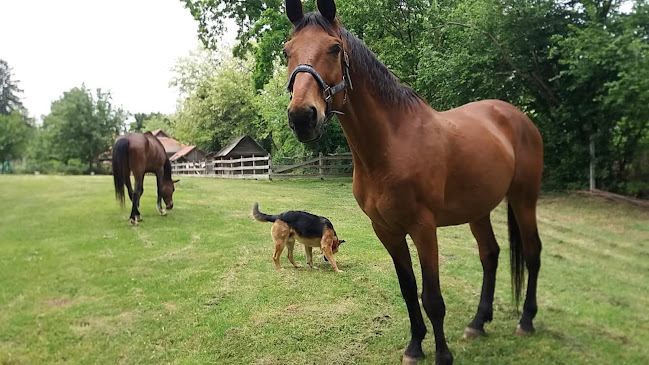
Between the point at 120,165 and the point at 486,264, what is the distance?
6.95 metres

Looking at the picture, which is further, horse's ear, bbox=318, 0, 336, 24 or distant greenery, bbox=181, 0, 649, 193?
distant greenery, bbox=181, 0, 649, 193

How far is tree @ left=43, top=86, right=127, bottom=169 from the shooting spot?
2938 cm

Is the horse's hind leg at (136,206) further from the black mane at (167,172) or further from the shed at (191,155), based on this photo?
the shed at (191,155)

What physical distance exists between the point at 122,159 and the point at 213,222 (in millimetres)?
2321

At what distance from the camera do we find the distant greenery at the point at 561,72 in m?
8.45

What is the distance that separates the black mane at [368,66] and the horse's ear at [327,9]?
1.3 inches

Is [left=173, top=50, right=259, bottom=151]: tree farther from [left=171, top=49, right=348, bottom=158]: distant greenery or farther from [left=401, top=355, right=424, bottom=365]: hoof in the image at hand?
[left=401, top=355, right=424, bottom=365]: hoof

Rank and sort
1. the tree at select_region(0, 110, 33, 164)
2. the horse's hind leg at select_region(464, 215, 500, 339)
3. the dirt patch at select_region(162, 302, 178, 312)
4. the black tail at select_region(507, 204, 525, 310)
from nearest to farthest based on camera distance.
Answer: the horse's hind leg at select_region(464, 215, 500, 339) < the black tail at select_region(507, 204, 525, 310) < the dirt patch at select_region(162, 302, 178, 312) < the tree at select_region(0, 110, 33, 164)

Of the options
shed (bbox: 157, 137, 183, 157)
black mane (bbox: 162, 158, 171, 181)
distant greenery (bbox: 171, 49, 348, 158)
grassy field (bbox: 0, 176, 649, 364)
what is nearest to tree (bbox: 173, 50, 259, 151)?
distant greenery (bbox: 171, 49, 348, 158)

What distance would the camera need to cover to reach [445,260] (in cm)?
494

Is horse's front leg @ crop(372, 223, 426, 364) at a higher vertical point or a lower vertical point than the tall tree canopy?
lower

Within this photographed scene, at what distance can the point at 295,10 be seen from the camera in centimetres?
208

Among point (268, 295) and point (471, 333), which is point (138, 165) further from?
point (471, 333)

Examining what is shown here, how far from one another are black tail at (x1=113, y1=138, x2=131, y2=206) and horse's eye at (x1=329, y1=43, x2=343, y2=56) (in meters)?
6.84
